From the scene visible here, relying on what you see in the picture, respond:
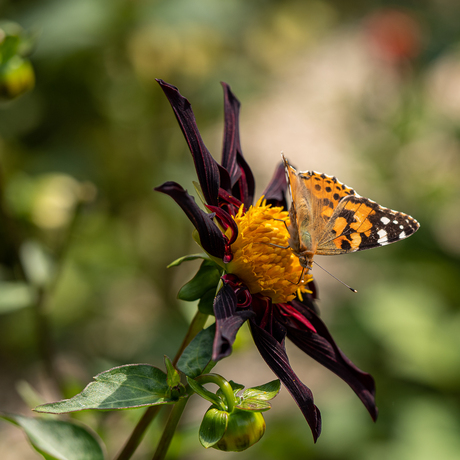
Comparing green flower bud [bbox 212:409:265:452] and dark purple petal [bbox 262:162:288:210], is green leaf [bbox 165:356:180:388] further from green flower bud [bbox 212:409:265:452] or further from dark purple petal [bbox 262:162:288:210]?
dark purple petal [bbox 262:162:288:210]

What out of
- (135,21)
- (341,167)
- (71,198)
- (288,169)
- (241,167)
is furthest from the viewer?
(341,167)

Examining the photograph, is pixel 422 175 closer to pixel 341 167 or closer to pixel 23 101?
pixel 341 167

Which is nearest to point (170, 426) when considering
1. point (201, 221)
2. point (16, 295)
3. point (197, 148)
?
point (201, 221)

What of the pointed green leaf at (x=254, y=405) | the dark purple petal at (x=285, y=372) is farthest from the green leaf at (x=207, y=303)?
the pointed green leaf at (x=254, y=405)

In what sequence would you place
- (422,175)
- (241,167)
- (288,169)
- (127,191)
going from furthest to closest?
(422,175)
(127,191)
(241,167)
(288,169)

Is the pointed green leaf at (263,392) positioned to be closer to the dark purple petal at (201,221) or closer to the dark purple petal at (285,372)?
the dark purple petal at (285,372)

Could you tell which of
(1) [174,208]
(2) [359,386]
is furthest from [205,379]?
(1) [174,208]
